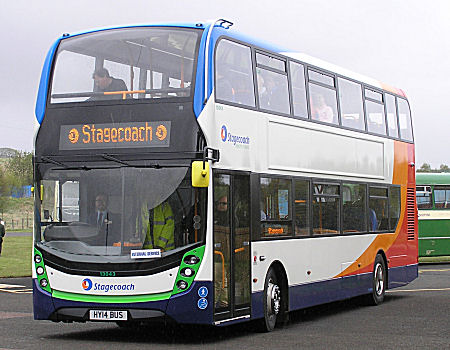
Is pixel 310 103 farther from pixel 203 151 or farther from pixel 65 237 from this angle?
pixel 65 237

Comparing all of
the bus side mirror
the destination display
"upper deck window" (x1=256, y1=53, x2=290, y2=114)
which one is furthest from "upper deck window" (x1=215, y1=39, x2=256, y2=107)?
the bus side mirror

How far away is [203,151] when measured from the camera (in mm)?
12930

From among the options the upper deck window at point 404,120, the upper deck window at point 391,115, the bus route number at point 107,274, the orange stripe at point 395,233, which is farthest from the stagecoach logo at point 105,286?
the upper deck window at point 404,120

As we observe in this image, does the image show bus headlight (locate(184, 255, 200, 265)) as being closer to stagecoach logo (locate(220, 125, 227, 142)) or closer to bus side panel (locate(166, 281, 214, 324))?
bus side panel (locate(166, 281, 214, 324))

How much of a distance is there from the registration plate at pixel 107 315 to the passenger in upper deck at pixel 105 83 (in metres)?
2.89

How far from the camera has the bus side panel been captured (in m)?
12.7

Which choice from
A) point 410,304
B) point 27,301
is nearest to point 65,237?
point 27,301

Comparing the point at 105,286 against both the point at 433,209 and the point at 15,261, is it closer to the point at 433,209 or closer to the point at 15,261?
the point at 15,261

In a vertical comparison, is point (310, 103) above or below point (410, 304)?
above

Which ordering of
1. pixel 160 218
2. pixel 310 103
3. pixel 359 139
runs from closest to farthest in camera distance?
pixel 160 218 < pixel 310 103 < pixel 359 139

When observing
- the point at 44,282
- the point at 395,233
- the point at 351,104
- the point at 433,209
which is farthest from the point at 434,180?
Result: the point at 44,282

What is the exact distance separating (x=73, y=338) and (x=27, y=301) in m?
6.10

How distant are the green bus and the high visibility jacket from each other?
21.3 m

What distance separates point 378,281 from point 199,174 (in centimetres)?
848
